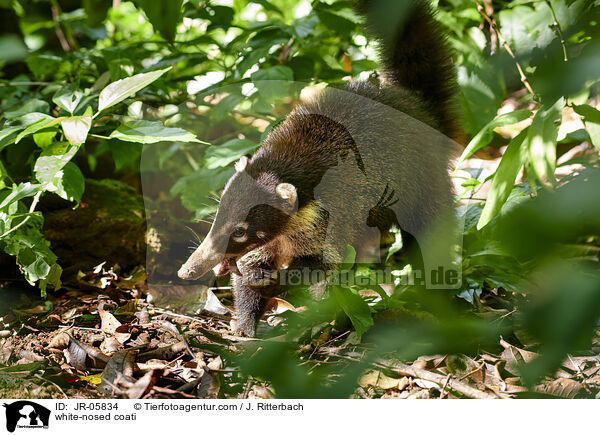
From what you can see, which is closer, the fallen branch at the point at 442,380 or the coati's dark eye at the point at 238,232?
the fallen branch at the point at 442,380

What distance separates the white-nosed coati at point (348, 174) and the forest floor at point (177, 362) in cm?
41

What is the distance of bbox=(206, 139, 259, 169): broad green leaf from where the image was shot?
10.9ft

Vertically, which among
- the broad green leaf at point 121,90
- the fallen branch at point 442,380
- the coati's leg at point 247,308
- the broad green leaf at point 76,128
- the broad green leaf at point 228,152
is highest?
the broad green leaf at point 121,90

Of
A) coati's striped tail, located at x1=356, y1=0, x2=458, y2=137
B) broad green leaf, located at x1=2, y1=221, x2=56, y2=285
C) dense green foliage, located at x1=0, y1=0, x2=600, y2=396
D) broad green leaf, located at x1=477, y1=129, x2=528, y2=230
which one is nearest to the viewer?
dense green foliage, located at x1=0, y1=0, x2=600, y2=396

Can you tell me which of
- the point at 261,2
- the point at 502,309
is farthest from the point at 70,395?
the point at 261,2

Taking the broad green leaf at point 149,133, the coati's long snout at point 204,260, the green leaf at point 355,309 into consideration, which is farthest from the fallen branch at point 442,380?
the broad green leaf at point 149,133

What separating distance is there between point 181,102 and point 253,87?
28.7 inches

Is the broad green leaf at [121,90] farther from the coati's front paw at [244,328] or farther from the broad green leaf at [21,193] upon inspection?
the coati's front paw at [244,328]

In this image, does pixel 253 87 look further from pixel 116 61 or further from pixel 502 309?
pixel 502 309

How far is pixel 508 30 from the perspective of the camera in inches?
138

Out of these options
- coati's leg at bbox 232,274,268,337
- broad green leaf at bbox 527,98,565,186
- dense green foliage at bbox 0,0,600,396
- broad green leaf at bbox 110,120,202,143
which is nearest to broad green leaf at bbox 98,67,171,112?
dense green foliage at bbox 0,0,600,396

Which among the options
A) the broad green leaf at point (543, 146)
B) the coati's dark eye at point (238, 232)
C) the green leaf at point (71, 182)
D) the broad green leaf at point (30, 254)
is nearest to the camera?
the broad green leaf at point (543, 146)
